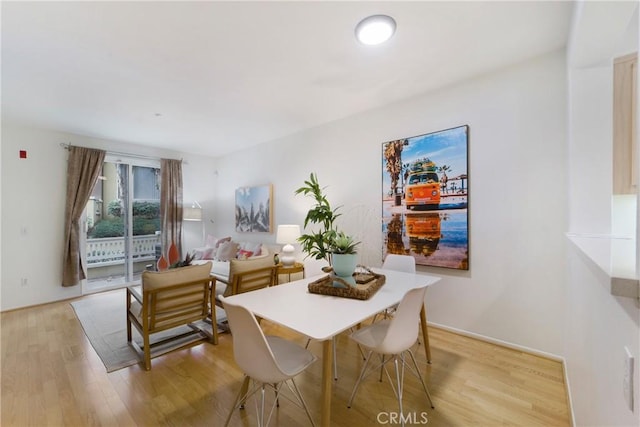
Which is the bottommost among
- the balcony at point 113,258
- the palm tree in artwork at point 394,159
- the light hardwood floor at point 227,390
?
the light hardwood floor at point 227,390

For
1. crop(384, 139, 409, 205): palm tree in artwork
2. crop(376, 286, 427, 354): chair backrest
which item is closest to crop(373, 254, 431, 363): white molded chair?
crop(384, 139, 409, 205): palm tree in artwork

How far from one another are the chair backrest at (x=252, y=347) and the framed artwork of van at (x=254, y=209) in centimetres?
351

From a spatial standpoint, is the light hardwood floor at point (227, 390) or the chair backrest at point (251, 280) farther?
the chair backrest at point (251, 280)

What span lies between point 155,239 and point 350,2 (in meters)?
5.22

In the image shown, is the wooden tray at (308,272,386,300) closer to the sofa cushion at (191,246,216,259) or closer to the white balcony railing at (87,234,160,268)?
the sofa cushion at (191,246,216,259)

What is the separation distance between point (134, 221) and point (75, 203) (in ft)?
2.97

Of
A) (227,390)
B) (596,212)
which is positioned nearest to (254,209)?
(227,390)

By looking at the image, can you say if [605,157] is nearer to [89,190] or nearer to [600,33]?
[600,33]

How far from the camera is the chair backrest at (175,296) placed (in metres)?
2.23

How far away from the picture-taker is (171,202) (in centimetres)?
520

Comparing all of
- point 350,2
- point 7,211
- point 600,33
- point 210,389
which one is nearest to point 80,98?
point 7,211

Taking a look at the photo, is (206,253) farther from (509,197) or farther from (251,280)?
(509,197)

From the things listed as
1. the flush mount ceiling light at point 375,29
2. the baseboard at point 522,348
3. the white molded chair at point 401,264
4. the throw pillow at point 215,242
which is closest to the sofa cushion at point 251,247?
the throw pillow at point 215,242

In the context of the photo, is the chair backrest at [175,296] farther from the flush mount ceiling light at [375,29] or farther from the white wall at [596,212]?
the white wall at [596,212]
